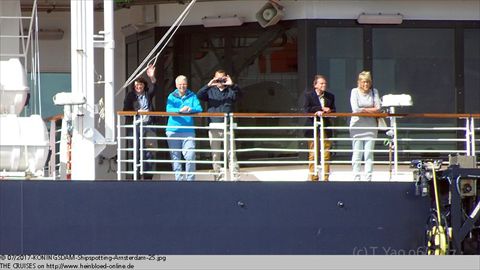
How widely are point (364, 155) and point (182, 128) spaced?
209cm

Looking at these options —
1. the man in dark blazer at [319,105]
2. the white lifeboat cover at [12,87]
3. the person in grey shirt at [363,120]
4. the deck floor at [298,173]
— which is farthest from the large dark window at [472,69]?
the white lifeboat cover at [12,87]

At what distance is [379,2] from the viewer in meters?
16.0

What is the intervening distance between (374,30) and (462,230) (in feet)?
11.4

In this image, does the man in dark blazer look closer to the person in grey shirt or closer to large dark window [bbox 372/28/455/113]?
the person in grey shirt

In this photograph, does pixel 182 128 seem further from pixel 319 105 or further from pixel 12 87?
pixel 12 87

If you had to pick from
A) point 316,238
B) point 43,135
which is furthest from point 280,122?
point 43,135

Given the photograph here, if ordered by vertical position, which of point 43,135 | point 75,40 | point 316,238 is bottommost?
point 316,238

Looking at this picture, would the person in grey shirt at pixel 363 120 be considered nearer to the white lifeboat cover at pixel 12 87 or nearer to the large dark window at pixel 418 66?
the large dark window at pixel 418 66

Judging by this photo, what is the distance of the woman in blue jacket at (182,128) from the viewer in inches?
559

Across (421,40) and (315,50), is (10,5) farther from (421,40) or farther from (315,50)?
(421,40)

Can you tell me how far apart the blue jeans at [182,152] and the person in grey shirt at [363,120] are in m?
1.83

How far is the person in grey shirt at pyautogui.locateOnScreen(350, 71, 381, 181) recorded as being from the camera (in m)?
14.3

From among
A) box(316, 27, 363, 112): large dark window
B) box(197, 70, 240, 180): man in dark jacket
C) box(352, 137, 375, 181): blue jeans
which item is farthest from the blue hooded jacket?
box(316, 27, 363, 112): large dark window

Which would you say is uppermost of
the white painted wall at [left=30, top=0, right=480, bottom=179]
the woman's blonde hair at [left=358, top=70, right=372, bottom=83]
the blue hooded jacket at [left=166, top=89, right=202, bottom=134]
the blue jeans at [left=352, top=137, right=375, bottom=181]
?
the white painted wall at [left=30, top=0, right=480, bottom=179]
